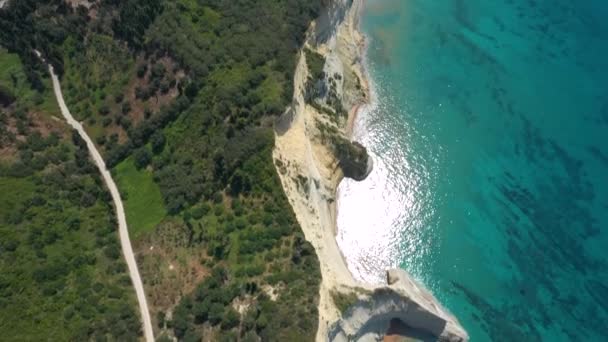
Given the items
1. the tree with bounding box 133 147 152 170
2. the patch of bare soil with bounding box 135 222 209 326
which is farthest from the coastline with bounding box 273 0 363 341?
the tree with bounding box 133 147 152 170

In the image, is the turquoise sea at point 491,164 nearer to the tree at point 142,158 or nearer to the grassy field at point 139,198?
the grassy field at point 139,198

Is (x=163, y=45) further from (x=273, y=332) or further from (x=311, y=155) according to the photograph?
(x=273, y=332)

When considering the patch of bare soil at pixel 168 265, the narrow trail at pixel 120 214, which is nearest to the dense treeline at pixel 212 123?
the patch of bare soil at pixel 168 265

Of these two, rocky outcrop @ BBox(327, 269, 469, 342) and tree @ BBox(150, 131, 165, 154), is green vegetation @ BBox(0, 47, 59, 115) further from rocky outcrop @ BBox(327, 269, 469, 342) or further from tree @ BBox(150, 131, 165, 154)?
rocky outcrop @ BBox(327, 269, 469, 342)

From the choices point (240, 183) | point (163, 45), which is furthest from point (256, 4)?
point (240, 183)

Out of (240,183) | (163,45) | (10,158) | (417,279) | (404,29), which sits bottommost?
(417,279)

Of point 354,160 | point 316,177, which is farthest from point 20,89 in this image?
point 354,160
